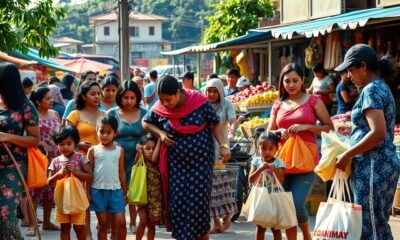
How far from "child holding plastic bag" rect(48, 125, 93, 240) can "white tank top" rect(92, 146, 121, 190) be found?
8cm

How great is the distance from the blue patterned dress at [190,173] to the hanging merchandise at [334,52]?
10092 mm

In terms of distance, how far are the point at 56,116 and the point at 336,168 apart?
18.4 ft

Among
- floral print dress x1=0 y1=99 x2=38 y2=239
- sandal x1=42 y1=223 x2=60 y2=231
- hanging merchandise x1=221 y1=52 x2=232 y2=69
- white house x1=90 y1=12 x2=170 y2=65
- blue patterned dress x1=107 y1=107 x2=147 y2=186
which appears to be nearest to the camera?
floral print dress x1=0 y1=99 x2=38 y2=239

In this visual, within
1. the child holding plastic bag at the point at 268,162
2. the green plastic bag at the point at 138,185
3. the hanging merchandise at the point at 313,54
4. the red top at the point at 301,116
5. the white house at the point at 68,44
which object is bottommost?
the green plastic bag at the point at 138,185

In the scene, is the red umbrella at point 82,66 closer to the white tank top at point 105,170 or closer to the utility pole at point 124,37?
the utility pole at point 124,37

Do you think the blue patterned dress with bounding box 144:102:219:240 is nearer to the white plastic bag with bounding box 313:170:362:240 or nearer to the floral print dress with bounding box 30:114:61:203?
the white plastic bag with bounding box 313:170:362:240

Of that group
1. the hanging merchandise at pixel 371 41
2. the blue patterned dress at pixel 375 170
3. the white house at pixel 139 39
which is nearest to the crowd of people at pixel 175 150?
the blue patterned dress at pixel 375 170

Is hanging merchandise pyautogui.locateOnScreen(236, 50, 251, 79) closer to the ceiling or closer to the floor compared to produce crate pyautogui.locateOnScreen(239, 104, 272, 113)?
closer to the ceiling

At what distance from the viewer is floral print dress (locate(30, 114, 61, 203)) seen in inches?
475

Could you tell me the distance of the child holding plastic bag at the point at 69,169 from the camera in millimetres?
9859

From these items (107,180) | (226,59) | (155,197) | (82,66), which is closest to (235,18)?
(226,59)

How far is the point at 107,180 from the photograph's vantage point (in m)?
9.98

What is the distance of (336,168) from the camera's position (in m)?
7.81

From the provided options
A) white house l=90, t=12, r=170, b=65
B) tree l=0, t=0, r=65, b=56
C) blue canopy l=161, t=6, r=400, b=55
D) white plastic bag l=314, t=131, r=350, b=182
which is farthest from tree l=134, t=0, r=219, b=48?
white plastic bag l=314, t=131, r=350, b=182
